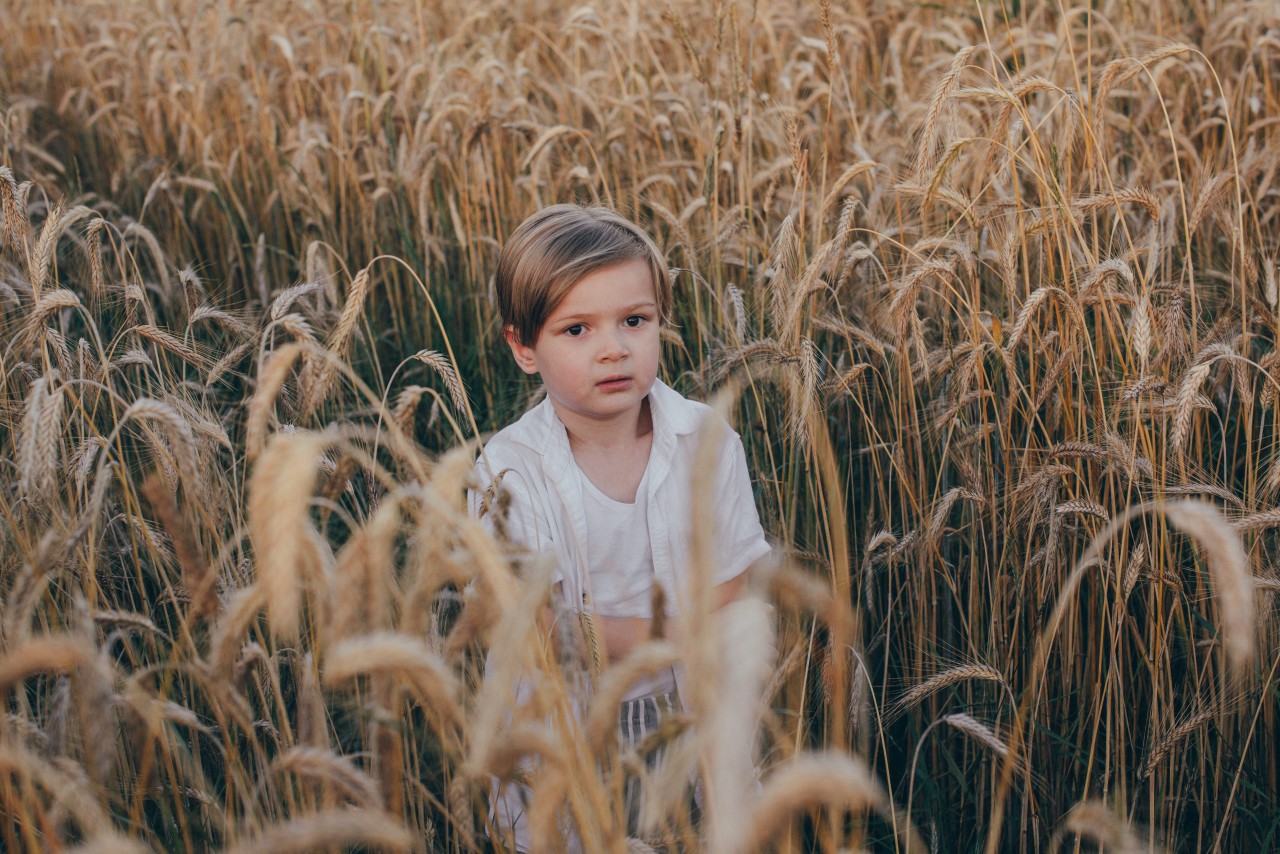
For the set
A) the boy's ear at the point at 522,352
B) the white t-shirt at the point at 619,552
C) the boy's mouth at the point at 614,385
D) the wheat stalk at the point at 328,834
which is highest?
the boy's ear at the point at 522,352

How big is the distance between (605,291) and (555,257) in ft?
0.38

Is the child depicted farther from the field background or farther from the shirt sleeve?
the field background

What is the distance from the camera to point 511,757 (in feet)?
3.41

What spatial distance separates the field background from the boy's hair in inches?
9.4

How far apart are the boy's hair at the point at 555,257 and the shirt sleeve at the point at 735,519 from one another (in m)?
0.37

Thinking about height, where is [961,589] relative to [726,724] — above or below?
below

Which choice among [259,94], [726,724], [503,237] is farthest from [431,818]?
[259,94]

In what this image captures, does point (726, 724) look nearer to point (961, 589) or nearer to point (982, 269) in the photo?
point (961, 589)

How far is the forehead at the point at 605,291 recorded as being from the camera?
1.90 m

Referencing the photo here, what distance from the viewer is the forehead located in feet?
6.22

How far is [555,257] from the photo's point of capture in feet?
6.28

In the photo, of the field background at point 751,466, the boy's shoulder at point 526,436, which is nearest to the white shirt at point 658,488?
the boy's shoulder at point 526,436

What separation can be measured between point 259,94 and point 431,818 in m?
3.23

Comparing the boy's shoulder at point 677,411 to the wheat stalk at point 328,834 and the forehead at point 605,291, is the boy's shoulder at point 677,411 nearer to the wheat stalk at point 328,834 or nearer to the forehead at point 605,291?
the forehead at point 605,291
